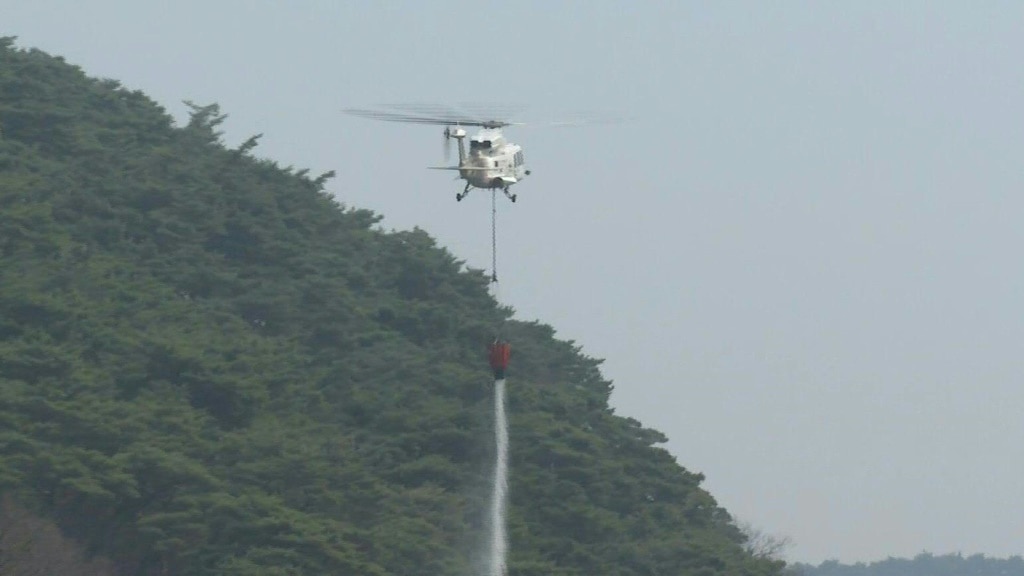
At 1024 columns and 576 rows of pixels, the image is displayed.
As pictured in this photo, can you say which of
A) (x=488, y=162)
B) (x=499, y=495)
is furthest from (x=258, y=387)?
(x=488, y=162)

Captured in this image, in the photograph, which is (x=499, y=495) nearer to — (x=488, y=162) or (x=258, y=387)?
(x=258, y=387)

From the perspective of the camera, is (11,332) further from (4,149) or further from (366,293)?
(366,293)

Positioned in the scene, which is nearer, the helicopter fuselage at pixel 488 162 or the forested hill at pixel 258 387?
the helicopter fuselage at pixel 488 162

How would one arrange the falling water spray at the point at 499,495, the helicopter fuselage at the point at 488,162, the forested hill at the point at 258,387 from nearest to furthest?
1. the helicopter fuselage at the point at 488,162
2. the forested hill at the point at 258,387
3. the falling water spray at the point at 499,495

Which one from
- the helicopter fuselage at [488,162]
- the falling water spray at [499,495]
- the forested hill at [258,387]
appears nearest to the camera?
the helicopter fuselage at [488,162]

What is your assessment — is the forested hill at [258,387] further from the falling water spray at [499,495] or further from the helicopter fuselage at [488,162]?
the helicopter fuselage at [488,162]

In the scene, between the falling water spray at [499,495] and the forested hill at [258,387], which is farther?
the falling water spray at [499,495]

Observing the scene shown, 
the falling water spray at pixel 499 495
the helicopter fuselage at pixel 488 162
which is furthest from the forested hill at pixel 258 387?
the helicopter fuselage at pixel 488 162

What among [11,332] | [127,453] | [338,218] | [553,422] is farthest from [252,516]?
[338,218]

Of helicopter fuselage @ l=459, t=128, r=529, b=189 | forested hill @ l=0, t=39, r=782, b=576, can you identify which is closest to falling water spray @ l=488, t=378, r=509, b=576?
forested hill @ l=0, t=39, r=782, b=576
